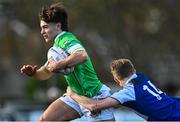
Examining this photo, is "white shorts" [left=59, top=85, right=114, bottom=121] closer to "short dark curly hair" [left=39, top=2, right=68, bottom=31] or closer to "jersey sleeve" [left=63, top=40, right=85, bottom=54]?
"jersey sleeve" [left=63, top=40, right=85, bottom=54]

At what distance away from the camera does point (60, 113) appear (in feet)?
28.5

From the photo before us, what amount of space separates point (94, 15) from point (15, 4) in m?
3.00

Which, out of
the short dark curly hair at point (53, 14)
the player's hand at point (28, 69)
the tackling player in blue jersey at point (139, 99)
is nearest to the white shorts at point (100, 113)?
the tackling player in blue jersey at point (139, 99)

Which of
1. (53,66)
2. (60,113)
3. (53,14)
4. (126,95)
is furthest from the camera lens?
(60,113)

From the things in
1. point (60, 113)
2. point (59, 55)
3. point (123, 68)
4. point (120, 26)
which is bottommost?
point (120, 26)

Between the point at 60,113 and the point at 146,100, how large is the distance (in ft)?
3.92

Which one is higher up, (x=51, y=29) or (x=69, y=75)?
(x=51, y=29)

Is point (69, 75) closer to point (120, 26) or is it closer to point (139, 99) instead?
point (139, 99)

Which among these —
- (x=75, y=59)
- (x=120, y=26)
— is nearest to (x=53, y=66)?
(x=75, y=59)

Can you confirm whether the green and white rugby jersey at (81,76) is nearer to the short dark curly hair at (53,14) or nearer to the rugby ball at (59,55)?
the rugby ball at (59,55)

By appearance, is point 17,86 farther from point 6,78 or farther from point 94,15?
point 94,15

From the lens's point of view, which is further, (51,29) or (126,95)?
(51,29)

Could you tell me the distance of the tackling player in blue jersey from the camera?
26.0 ft

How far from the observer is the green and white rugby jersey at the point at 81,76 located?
8.35 m
